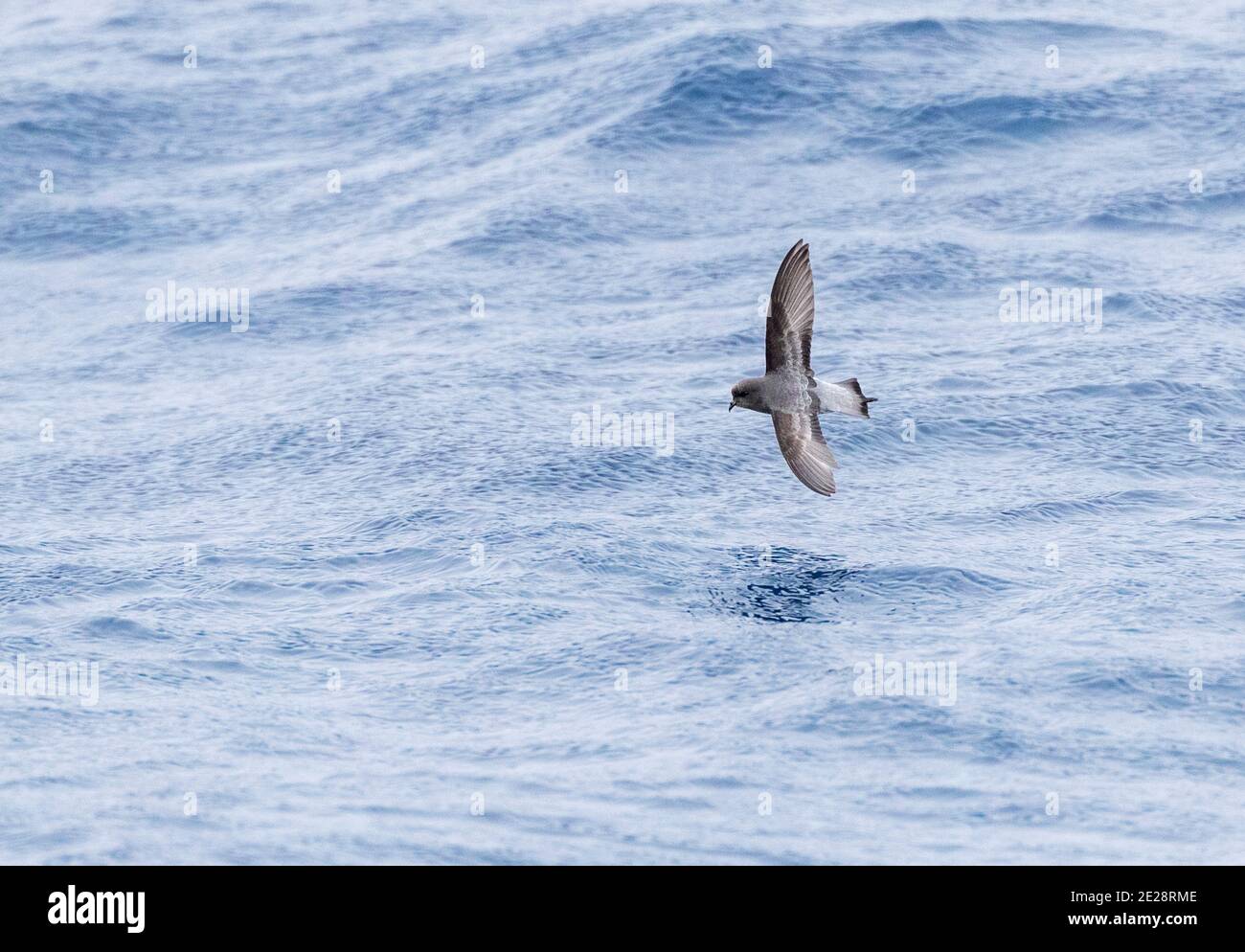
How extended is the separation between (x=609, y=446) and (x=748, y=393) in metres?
5.74

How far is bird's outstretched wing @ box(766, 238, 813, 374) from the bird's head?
0.24m

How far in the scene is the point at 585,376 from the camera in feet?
87.2

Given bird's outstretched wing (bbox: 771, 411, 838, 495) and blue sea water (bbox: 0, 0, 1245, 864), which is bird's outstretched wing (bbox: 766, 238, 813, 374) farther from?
blue sea water (bbox: 0, 0, 1245, 864)

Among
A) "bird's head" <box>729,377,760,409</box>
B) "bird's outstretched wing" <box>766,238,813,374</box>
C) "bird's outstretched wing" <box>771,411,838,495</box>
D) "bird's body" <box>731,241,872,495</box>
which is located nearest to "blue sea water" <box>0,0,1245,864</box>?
"bird's outstretched wing" <box>771,411,838,495</box>

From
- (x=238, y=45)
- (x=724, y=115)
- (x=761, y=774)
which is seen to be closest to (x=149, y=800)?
(x=761, y=774)

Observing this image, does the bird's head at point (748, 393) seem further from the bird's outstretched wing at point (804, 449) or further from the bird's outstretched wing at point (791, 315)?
the bird's outstretched wing at point (804, 449)

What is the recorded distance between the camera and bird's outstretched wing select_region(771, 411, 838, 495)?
19.6 metres

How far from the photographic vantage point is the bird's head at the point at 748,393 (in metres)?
19.2

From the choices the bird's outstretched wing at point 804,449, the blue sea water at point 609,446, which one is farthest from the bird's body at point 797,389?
the blue sea water at point 609,446

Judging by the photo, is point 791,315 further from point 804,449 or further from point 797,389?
point 804,449

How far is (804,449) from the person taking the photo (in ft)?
64.9
